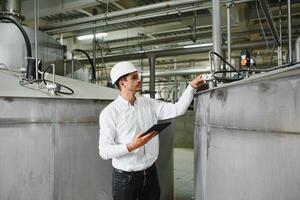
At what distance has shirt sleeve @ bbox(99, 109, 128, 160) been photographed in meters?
1.41

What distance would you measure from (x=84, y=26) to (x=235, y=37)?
234 cm

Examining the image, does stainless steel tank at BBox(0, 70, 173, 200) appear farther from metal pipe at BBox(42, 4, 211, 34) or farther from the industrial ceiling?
metal pipe at BBox(42, 4, 211, 34)

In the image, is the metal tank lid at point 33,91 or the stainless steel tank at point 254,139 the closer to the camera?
the stainless steel tank at point 254,139

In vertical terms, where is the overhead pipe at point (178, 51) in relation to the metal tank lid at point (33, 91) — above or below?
above

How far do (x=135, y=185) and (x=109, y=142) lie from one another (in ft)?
0.90

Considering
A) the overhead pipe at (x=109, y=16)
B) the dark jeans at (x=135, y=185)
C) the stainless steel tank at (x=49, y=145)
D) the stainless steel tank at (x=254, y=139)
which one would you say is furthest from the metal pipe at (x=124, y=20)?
the dark jeans at (x=135, y=185)

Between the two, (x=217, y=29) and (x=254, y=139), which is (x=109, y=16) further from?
(x=254, y=139)

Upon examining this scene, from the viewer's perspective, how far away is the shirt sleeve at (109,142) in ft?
4.64

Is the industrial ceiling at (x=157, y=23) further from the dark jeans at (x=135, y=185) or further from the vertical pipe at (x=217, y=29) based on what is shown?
the dark jeans at (x=135, y=185)

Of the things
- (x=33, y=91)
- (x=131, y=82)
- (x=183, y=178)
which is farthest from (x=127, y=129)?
(x=183, y=178)

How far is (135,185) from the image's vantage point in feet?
4.94

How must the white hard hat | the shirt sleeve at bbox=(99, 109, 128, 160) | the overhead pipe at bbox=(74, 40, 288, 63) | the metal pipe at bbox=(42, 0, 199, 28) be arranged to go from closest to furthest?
1. the shirt sleeve at bbox=(99, 109, 128, 160)
2. the white hard hat
3. the metal pipe at bbox=(42, 0, 199, 28)
4. the overhead pipe at bbox=(74, 40, 288, 63)

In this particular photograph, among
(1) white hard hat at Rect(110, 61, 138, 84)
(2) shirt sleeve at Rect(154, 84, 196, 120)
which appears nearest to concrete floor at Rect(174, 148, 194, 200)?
(2) shirt sleeve at Rect(154, 84, 196, 120)

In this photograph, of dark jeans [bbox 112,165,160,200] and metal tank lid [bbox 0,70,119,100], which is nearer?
dark jeans [bbox 112,165,160,200]
